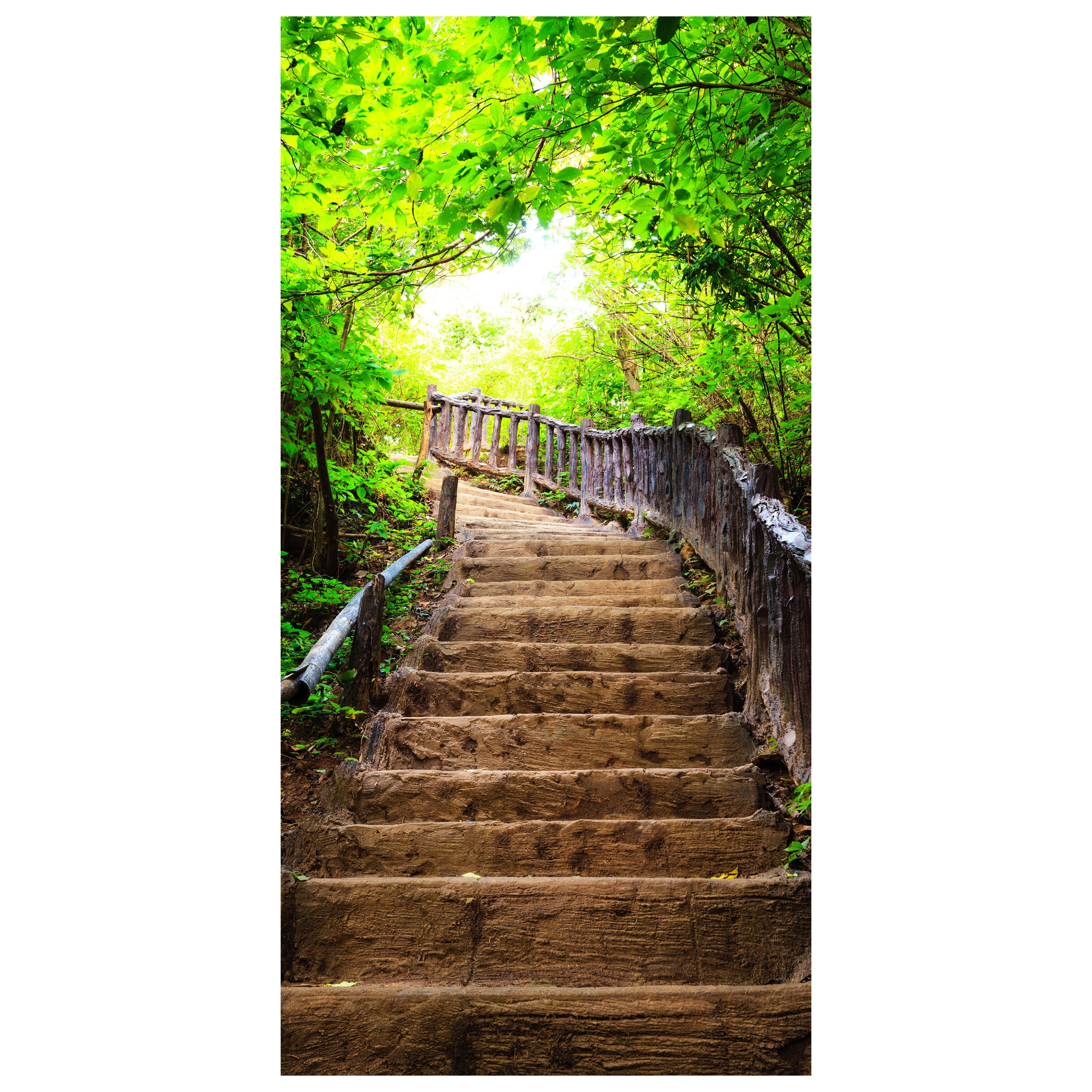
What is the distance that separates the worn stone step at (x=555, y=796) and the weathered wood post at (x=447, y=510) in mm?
3306

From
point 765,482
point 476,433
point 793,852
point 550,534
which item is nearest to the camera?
point 793,852

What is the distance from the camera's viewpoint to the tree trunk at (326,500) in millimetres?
3982

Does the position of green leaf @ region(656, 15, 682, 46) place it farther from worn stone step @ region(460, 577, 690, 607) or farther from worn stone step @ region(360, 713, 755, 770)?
worn stone step @ region(460, 577, 690, 607)

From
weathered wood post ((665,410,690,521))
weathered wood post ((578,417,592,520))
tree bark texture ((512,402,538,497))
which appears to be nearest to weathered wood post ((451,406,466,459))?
tree bark texture ((512,402,538,497))

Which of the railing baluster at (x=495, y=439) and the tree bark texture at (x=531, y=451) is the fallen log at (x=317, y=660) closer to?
the tree bark texture at (x=531, y=451)

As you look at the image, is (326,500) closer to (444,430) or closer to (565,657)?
(565,657)

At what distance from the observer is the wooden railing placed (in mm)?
2102

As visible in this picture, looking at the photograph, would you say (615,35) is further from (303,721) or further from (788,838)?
(303,721)

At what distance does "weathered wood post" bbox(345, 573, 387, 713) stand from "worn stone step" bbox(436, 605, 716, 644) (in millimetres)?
626

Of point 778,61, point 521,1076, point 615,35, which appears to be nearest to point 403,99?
point 615,35

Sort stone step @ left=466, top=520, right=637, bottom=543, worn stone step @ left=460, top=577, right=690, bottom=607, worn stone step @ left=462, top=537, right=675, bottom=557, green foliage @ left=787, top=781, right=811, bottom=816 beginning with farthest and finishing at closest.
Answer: stone step @ left=466, top=520, right=637, bottom=543, worn stone step @ left=462, top=537, right=675, bottom=557, worn stone step @ left=460, top=577, right=690, bottom=607, green foliage @ left=787, top=781, right=811, bottom=816

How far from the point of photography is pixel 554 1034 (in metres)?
1.35

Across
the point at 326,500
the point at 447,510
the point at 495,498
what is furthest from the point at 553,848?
the point at 495,498

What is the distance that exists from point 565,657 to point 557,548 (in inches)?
69.9
